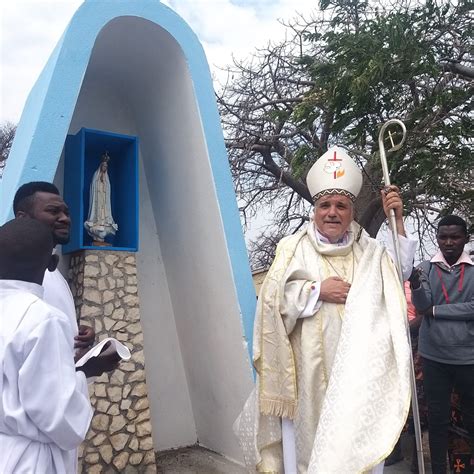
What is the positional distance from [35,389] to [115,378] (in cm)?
251

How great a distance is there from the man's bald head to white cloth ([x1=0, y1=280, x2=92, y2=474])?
0.10m

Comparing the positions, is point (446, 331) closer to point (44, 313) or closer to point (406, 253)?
point (406, 253)

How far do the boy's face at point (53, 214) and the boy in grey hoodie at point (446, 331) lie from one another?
2.09 meters

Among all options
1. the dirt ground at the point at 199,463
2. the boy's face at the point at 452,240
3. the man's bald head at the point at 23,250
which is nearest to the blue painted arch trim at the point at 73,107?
the dirt ground at the point at 199,463

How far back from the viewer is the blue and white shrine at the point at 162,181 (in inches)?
137

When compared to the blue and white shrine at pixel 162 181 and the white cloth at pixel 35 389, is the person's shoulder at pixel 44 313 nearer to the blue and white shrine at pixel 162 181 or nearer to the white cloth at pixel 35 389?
the white cloth at pixel 35 389

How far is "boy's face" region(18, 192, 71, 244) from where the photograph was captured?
8.11 feet

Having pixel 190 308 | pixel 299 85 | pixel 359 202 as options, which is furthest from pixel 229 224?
pixel 299 85

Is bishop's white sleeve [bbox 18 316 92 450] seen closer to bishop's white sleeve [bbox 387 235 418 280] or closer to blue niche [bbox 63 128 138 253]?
bishop's white sleeve [bbox 387 235 418 280]

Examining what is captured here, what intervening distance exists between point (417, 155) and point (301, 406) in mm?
2440

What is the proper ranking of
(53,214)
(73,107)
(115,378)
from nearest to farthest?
(53,214)
(73,107)
(115,378)

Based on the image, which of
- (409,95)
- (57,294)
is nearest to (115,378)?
(57,294)

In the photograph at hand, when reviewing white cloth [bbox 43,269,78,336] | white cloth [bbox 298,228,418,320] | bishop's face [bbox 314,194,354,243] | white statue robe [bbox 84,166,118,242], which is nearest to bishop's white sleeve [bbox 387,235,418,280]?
white cloth [bbox 298,228,418,320]

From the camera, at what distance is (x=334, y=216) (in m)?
2.96
